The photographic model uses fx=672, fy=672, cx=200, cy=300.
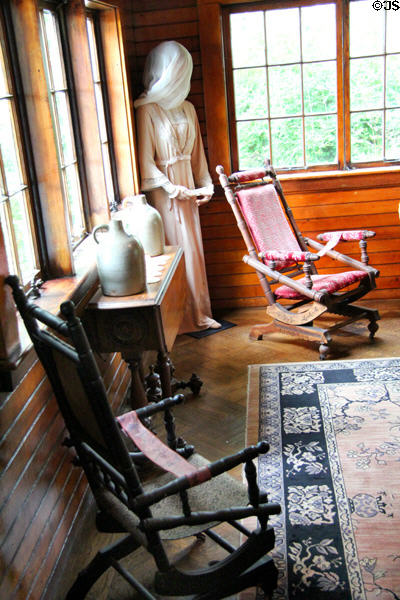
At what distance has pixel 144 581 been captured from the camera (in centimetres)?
242

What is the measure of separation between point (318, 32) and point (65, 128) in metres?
2.32

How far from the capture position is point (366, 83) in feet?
16.0

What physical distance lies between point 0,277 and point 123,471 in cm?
72

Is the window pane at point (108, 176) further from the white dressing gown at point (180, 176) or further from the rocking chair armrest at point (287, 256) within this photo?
the rocking chair armrest at point (287, 256)

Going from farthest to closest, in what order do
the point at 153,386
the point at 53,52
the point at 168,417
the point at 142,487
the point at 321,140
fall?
the point at 321,140
the point at 153,386
the point at 53,52
the point at 168,417
the point at 142,487

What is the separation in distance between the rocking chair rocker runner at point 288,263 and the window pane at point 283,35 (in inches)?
34.3

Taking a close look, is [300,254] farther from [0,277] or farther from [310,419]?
[0,277]

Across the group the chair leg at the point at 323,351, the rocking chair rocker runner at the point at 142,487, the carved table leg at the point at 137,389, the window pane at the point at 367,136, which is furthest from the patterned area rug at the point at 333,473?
the window pane at the point at 367,136

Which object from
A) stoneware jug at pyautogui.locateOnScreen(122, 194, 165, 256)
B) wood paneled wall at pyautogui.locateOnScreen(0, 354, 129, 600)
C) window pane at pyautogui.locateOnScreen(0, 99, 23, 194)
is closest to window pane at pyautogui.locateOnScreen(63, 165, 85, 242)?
stoneware jug at pyautogui.locateOnScreen(122, 194, 165, 256)

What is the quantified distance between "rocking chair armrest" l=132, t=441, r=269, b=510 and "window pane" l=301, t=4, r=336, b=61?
3.68 meters

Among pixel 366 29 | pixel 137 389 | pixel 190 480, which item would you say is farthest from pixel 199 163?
pixel 190 480

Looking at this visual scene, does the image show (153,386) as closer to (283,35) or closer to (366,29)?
(283,35)

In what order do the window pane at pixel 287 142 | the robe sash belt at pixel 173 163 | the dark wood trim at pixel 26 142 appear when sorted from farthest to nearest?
1. the window pane at pixel 287 142
2. the robe sash belt at pixel 173 163
3. the dark wood trim at pixel 26 142

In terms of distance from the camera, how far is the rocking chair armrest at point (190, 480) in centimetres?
180
